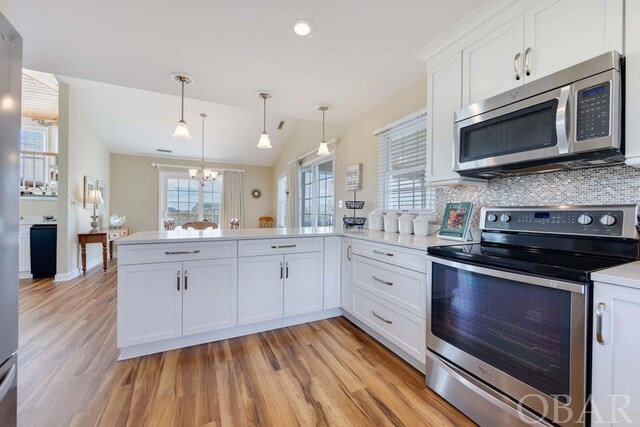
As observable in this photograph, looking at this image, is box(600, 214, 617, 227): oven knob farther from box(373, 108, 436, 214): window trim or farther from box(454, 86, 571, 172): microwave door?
box(373, 108, 436, 214): window trim

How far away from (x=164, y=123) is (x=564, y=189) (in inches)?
245

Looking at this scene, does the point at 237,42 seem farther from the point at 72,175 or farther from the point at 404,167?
the point at 72,175

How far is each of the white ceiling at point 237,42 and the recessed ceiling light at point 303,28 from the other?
0.14 ft

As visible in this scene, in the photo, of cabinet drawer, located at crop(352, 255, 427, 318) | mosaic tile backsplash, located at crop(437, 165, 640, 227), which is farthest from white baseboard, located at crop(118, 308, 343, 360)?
mosaic tile backsplash, located at crop(437, 165, 640, 227)

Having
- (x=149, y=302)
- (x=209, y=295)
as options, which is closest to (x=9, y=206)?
(x=149, y=302)

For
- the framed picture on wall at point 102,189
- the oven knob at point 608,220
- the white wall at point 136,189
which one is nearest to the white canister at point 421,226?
the oven knob at point 608,220

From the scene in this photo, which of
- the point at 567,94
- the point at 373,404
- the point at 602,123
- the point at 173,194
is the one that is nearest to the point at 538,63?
the point at 567,94

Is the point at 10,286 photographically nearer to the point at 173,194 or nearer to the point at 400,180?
the point at 400,180

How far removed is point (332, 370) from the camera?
6.09 feet

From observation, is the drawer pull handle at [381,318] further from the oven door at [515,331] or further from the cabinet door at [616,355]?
the cabinet door at [616,355]

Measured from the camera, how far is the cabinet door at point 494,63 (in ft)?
5.00

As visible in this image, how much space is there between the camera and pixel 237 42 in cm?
201

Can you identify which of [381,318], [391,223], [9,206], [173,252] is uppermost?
[9,206]

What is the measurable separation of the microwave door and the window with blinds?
28.0 inches
